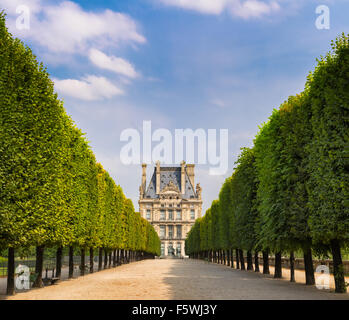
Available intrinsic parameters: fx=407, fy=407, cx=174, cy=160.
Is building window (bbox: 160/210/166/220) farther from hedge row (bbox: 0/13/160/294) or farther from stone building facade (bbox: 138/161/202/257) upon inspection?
hedge row (bbox: 0/13/160/294)

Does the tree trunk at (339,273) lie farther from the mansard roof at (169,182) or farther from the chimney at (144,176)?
the chimney at (144,176)

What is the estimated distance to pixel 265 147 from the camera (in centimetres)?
2373

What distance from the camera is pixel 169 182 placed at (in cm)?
14800

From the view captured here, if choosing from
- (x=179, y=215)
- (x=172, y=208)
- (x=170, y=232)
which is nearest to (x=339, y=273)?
(x=172, y=208)

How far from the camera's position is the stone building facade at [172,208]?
14562 cm

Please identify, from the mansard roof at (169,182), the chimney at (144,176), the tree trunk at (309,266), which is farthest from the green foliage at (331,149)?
the chimney at (144,176)

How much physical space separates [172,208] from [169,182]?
9494 millimetres

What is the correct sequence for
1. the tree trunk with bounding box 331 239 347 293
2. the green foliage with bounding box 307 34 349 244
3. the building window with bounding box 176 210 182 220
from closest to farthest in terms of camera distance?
the green foliage with bounding box 307 34 349 244 < the tree trunk with bounding box 331 239 347 293 < the building window with bounding box 176 210 182 220

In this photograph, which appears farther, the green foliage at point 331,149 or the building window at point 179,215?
the building window at point 179,215

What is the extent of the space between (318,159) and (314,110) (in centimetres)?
218

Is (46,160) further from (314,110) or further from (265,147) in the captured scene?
(265,147)

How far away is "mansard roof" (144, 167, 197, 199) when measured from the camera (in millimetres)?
148650

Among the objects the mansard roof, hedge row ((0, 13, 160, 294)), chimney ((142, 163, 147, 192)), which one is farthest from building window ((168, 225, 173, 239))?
hedge row ((0, 13, 160, 294))
